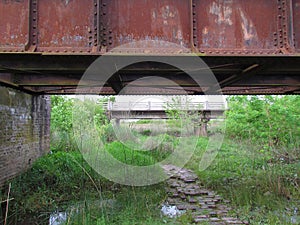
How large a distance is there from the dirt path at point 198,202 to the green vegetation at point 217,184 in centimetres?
28

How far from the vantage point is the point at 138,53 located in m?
4.52

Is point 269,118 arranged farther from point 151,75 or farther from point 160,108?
point 160,108

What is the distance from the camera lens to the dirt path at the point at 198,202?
6.09 m

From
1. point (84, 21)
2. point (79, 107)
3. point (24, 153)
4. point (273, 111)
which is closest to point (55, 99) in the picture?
point (79, 107)

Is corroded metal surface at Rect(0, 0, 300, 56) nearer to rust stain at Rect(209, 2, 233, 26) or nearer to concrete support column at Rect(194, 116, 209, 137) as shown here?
rust stain at Rect(209, 2, 233, 26)

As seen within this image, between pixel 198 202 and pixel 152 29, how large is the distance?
16.1 feet

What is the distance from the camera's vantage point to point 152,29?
4.92 m

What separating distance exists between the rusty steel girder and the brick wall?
10.6 feet

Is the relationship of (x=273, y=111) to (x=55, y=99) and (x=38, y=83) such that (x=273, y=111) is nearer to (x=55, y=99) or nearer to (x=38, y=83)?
(x=38, y=83)

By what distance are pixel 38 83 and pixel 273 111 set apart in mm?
8558

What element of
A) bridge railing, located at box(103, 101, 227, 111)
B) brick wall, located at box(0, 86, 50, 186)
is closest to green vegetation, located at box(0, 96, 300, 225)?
brick wall, located at box(0, 86, 50, 186)

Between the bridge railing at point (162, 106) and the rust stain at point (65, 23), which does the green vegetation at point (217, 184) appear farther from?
the bridge railing at point (162, 106)

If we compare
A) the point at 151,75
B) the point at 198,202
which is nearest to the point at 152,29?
the point at 151,75

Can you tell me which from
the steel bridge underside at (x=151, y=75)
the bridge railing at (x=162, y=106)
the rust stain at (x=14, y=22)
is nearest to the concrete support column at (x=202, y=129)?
the bridge railing at (x=162, y=106)
